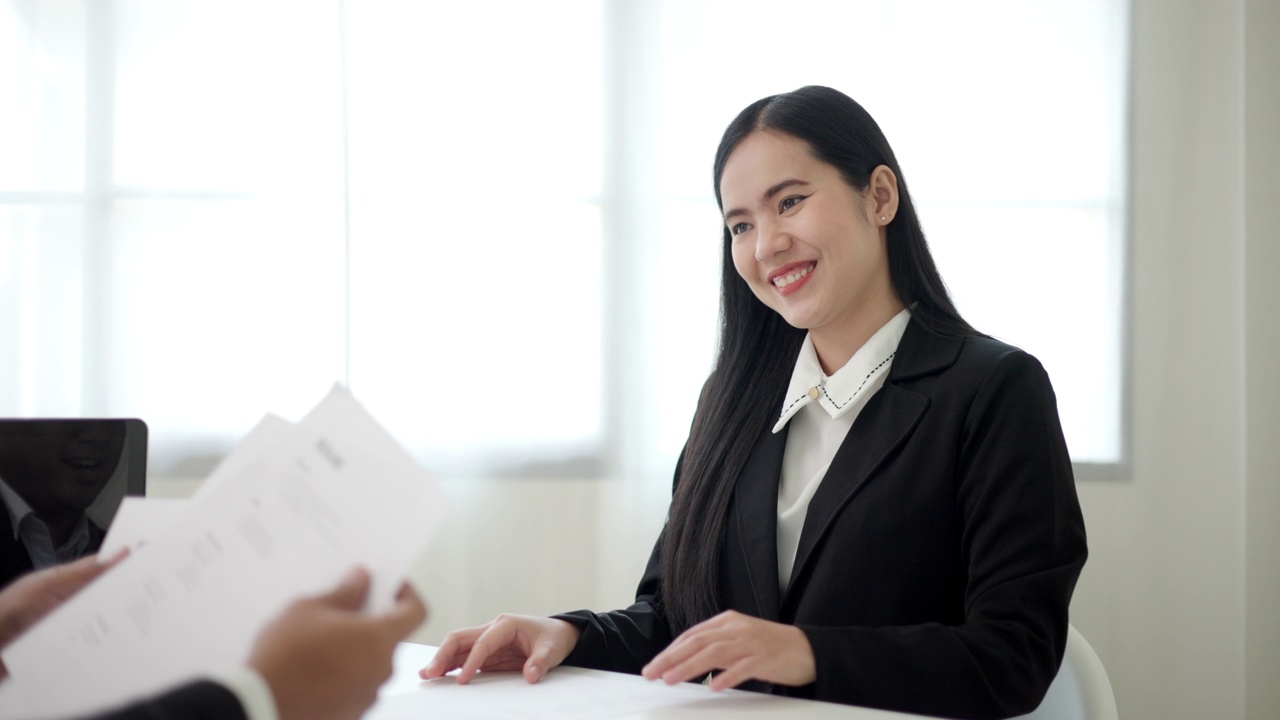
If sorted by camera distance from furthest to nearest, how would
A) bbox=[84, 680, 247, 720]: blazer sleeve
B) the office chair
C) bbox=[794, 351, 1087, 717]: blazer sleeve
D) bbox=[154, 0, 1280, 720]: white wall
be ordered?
bbox=[154, 0, 1280, 720]: white wall → the office chair → bbox=[794, 351, 1087, 717]: blazer sleeve → bbox=[84, 680, 247, 720]: blazer sleeve

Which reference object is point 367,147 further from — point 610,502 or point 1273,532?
point 1273,532

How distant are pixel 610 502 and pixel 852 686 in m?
1.48

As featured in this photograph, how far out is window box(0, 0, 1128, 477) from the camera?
8.01ft

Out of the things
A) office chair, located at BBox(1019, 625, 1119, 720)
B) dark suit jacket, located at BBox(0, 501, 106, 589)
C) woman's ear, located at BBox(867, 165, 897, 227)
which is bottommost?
office chair, located at BBox(1019, 625, 1119, 720)

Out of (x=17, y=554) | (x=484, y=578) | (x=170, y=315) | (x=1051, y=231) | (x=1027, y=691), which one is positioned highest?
(x=1051, y=231)

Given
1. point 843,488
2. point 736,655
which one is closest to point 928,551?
point 843,488

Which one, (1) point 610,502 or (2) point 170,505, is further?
(1) point 610,502

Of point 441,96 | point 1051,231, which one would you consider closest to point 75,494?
point 441,96

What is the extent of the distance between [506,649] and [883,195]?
0.86 meters

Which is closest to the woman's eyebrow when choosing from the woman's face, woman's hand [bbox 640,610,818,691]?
the woman's face

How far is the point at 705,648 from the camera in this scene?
941 mm

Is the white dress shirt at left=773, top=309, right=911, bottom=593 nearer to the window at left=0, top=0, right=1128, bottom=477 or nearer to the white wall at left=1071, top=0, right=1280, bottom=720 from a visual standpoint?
the window at left=0, top=0, right=1128, bottom=477

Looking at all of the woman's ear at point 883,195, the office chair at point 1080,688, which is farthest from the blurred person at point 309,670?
the woman's ear at point 883,195

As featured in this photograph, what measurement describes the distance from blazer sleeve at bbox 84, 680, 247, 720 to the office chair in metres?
0.98
